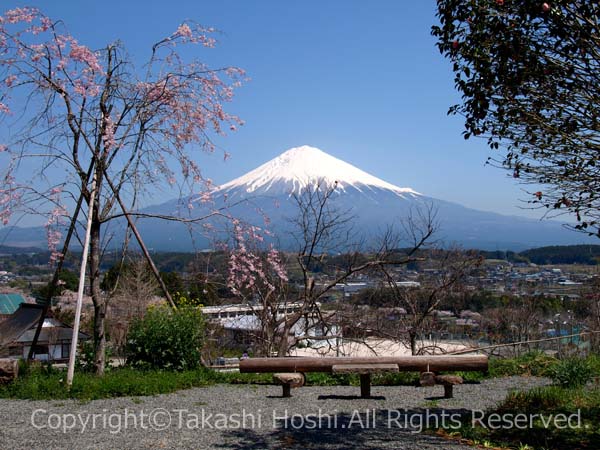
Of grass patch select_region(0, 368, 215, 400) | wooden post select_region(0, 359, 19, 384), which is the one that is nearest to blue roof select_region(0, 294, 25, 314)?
wooden post select_region(0, 359, 19, 384)

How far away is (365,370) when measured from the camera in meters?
7.18

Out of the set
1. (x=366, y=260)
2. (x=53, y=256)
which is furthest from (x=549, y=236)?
(x=53, y=256)

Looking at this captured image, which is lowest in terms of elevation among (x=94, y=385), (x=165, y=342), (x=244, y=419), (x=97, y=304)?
(x=244, y=419)

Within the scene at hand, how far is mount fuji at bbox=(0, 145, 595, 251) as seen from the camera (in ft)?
34.1

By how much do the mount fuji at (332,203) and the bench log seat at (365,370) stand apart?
3.18 metres

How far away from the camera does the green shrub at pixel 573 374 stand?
749cm

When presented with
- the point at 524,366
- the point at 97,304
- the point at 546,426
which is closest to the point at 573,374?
the point at 524,366

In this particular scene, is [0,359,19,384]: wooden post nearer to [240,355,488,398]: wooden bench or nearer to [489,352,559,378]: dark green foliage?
[240,355,488,398]: wooden bench

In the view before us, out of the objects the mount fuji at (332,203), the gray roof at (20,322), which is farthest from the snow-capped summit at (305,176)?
the gray roof at (20,322)

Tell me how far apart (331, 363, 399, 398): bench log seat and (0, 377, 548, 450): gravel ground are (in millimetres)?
165

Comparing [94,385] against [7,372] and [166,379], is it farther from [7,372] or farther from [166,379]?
[7,372]

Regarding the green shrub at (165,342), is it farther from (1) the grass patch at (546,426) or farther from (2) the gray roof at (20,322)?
(1) the grass patch at (546,426)

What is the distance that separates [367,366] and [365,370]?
0.29 feet

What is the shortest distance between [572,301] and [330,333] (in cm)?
708
